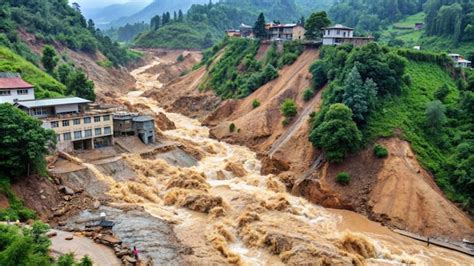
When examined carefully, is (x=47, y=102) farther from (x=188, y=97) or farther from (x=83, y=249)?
(x=188, y=97)

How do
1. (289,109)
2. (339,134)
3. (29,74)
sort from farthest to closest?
(29,74) → (289,109) → (339,134)

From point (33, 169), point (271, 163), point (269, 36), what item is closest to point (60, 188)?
point (33, 169)

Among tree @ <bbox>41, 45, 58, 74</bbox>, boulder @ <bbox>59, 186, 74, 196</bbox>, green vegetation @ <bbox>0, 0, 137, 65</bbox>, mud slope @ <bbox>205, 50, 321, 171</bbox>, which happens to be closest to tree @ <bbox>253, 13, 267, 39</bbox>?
mud slope @ <bbox>205, 50, 321, 171</bbox>

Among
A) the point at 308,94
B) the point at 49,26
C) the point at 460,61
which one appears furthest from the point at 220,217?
the point at 49,26

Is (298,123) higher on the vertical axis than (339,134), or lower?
lower

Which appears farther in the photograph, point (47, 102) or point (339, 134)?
point (47, 102)

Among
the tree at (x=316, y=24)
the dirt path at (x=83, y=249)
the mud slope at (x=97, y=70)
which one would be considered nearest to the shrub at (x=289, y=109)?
the tree at (x=316, y=24)

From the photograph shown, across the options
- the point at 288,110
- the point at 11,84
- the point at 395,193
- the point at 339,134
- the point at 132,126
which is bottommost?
the point at 395,193

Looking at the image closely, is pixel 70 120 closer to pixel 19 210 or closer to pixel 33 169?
pixel 33 169
